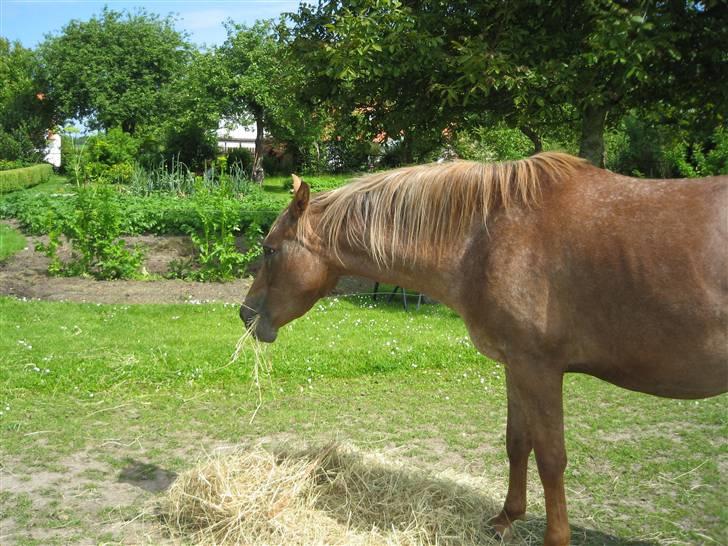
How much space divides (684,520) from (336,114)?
873 centimetres

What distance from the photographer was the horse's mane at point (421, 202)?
3.58m

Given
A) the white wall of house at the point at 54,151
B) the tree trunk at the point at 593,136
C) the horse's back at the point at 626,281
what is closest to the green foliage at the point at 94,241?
the tree trunk at the point at 593,136

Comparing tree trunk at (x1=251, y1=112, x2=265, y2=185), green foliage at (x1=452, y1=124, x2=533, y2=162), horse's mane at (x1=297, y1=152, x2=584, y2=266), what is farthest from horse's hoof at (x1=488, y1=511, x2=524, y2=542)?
tree trunk at (x1=251, y1=112, x2=265, y2=185)

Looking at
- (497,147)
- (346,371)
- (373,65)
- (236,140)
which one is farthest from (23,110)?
(346,371)

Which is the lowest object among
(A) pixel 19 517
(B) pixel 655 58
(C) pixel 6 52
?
(A) pixel 19 517

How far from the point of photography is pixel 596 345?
3256mm

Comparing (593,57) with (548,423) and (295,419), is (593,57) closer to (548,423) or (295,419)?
(295,419)

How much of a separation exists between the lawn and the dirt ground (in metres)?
1.15

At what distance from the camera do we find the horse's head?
392 centimetres

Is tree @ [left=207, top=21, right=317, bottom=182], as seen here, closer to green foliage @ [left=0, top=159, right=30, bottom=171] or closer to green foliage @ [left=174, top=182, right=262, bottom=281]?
green foliage @ [left=0, top=159, right=30, bottom=171]

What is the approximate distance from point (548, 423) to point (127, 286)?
886 cm

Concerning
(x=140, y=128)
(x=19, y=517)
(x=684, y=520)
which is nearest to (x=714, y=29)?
(x=684, y=520)

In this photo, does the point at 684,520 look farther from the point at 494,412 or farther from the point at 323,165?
the point at 323,165

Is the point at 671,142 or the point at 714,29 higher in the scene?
the point at 714,29
